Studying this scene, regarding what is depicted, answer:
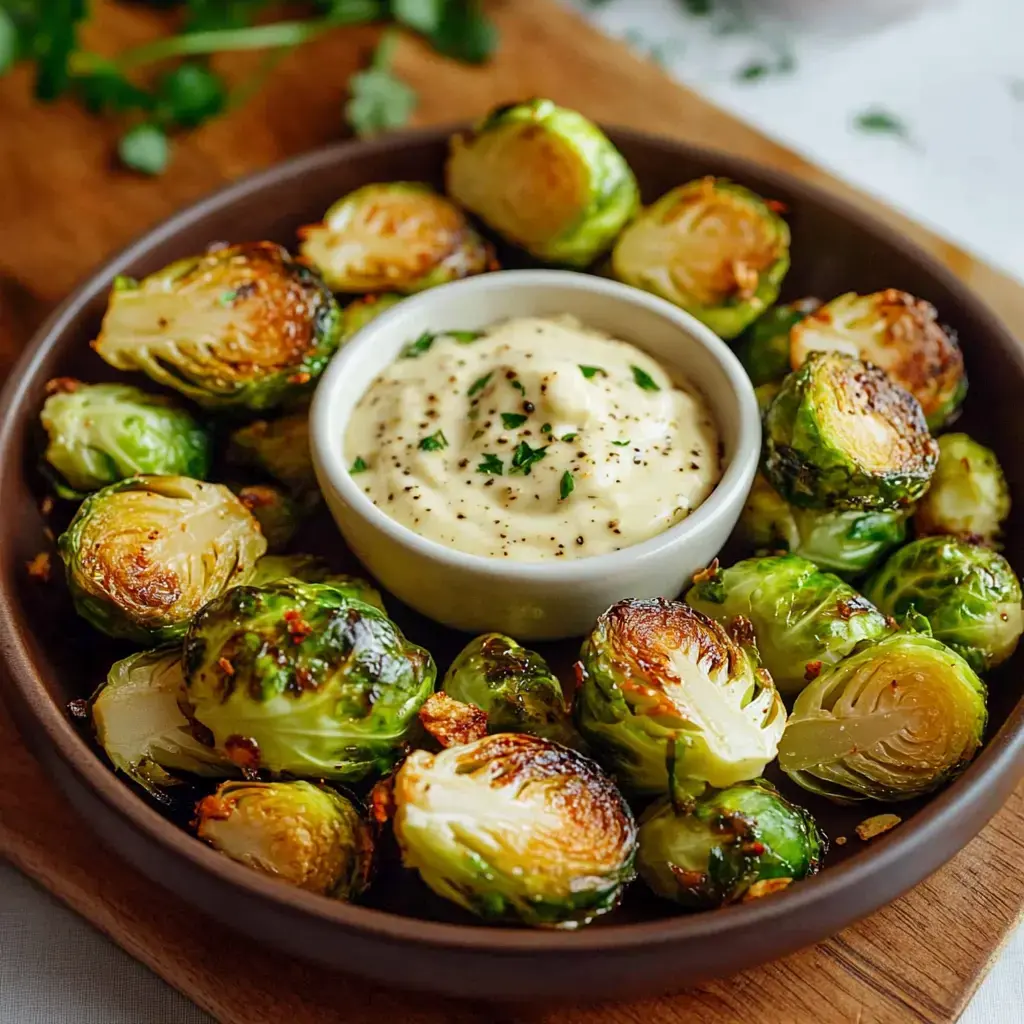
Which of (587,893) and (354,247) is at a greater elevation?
(354,247)

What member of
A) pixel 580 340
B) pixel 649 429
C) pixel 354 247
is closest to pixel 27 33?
pixel 354 247

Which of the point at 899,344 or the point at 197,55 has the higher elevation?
the point at 899,344

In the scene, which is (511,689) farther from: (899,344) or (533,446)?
(899,344)

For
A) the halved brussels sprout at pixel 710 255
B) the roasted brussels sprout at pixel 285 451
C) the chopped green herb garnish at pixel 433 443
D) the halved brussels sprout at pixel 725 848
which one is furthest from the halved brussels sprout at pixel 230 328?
the halved brussels sprout at pixel 725 848

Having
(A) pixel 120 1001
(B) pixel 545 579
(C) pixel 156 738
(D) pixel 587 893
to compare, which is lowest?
(A) pixel 120 1001

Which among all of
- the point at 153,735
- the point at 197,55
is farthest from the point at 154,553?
the point at 197,55

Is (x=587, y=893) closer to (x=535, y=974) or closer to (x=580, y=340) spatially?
(x=535, y=974)
